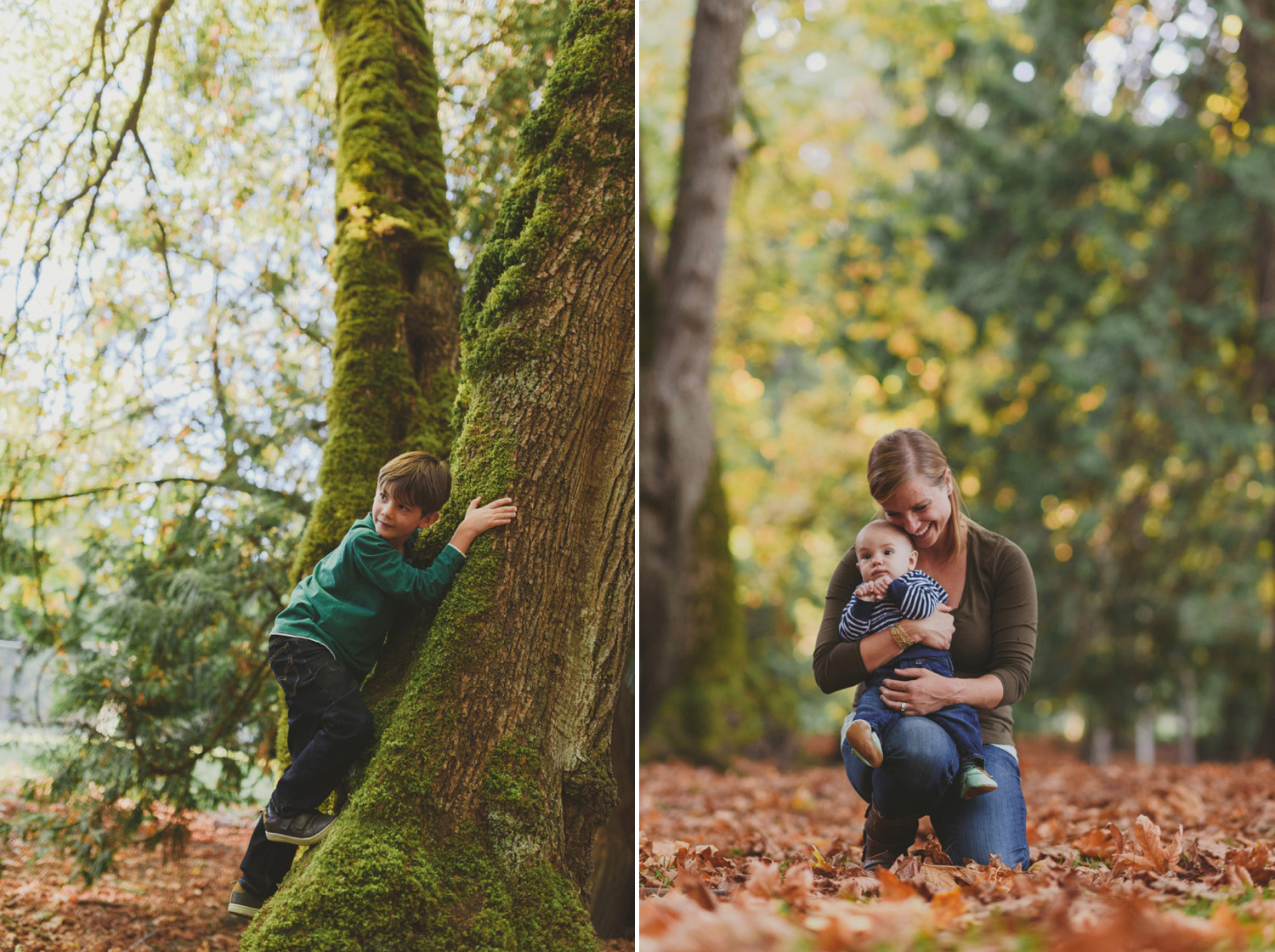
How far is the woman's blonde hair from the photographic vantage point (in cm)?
288

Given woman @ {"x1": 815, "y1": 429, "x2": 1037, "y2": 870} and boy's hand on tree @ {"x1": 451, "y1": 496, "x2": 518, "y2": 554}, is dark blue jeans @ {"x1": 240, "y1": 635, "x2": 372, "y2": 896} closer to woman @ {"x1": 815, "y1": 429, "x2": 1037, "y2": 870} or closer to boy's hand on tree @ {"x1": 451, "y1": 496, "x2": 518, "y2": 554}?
boy's hand on tree @ {"x1": 451, "y1": 496, "x2": 518, "y2": 554}

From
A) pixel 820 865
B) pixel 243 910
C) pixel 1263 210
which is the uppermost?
pixel 1263 210

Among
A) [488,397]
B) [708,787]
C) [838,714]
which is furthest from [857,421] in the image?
[488,397]

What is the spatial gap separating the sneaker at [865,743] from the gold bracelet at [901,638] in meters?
0.27

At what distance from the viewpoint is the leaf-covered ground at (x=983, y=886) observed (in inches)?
76.5

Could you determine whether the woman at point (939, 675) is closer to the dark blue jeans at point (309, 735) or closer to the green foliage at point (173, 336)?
the dark blue jeans at point (309, 735)

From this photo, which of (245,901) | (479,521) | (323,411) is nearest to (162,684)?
(323,411)

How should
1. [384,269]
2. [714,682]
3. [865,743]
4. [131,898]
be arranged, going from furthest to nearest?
[714,682]
[131,898]
[384,269]
[865,743]

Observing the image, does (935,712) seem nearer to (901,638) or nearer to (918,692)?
(918,692)

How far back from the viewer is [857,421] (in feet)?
49.1

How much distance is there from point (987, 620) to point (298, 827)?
2309 mm

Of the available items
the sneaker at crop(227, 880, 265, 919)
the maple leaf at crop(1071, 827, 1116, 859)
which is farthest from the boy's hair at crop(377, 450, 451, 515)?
the maple leaf at crop(1071, 827, 1116, 859)

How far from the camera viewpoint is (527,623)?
2.93m

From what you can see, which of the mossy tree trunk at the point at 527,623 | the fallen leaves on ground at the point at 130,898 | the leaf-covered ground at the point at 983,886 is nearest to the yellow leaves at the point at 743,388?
the leaf-covered ground at the point at 983,886
